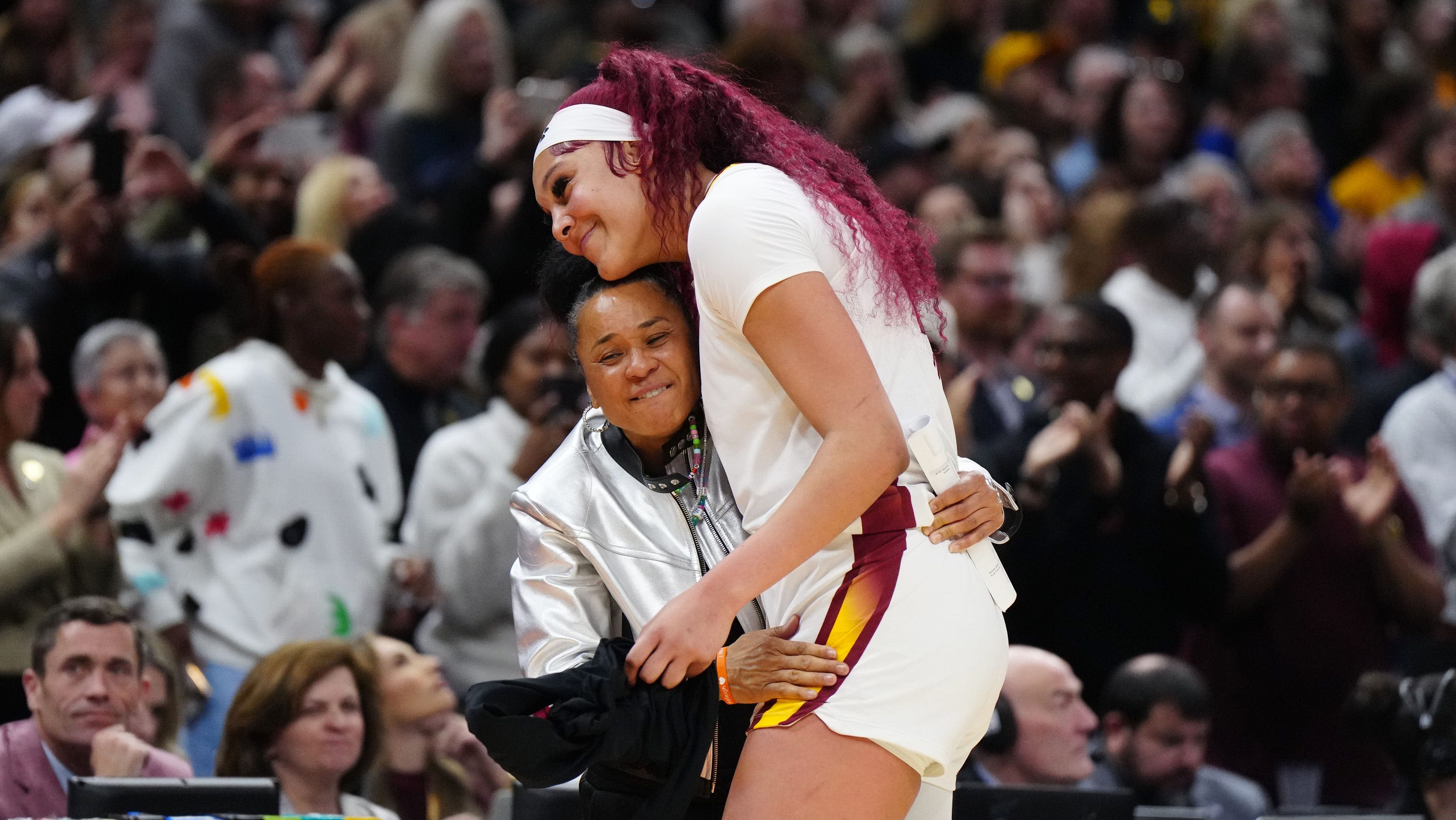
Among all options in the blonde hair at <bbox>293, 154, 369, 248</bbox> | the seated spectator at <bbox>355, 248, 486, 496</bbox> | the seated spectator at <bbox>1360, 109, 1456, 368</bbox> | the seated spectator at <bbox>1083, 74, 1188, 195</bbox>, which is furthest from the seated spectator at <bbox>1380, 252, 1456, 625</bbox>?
the blonde hair at <bbox>293, 154, 369, 248</bbox>

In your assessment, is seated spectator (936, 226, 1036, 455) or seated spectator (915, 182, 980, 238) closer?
seated spectator (936, 226, 1036, 455)

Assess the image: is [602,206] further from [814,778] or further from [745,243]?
[814,778]

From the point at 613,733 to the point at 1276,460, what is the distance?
3848mm

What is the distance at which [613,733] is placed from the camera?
2605 mm

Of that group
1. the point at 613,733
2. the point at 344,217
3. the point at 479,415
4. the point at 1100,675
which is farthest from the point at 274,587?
the point at 613,733

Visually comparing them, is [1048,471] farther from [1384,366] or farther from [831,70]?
[831,70]

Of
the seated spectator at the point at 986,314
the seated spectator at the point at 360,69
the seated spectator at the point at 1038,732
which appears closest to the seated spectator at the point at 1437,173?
the seated spectator at the point at 986,314

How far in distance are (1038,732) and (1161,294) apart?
2.43m

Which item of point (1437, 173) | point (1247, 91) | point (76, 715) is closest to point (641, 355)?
point (76, 715)

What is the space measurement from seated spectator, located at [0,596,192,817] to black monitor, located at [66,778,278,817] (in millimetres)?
624

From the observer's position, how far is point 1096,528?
545 centimetres

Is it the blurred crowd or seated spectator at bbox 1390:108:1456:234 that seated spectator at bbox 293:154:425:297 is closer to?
the blurred crowd

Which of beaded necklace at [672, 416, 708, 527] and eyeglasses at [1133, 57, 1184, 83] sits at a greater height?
eyeglasses at [1133, 57, 1184, 83]

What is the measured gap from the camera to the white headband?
2703 mm
